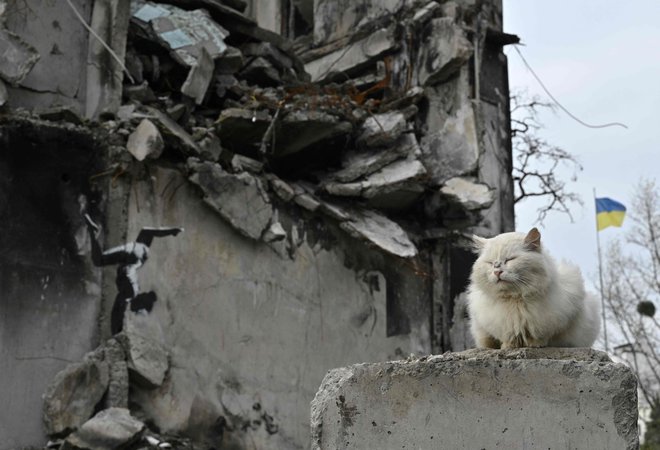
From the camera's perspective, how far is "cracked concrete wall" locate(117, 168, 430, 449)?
9.09m

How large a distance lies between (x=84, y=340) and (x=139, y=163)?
184cm

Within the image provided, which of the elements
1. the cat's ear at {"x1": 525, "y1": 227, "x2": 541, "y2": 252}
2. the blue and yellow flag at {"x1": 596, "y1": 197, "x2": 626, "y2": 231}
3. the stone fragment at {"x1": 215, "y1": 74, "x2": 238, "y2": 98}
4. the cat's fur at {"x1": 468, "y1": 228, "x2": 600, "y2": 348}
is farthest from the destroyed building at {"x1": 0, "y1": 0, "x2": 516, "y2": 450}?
the blue and yellow flag at {"x1": 596, "y1": 197, "x2": 626, "y2": 231}

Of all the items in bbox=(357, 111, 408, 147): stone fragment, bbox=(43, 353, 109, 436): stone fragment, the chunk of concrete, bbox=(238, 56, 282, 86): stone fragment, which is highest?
bbox=(238, 56, 282, 86): stone fragment

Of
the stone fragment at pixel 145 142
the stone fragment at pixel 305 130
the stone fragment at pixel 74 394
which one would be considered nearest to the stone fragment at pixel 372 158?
the stone fragment at pixel 305 130

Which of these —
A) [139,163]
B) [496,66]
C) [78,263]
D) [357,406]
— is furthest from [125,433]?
[496,66]

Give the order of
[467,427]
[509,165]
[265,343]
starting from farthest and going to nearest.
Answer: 1. [509,165]
2. [265,343]
3. [467,427]

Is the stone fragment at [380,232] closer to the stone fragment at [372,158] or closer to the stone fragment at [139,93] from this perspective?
the stone fragment at [372,158]

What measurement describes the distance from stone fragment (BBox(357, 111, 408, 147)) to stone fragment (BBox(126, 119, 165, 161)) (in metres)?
2.99

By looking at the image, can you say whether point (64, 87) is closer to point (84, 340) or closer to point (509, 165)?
point (84, 340)

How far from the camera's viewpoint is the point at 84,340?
8492mm

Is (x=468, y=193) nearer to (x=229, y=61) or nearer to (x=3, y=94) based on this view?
(x=229, y=61)

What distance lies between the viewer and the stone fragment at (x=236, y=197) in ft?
30.8

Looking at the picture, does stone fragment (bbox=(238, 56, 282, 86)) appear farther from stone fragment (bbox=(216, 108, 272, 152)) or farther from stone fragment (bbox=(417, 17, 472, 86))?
stone fragment (bbox=(417, 17, 472, 86))

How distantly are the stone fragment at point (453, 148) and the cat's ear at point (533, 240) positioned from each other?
24.6ft
